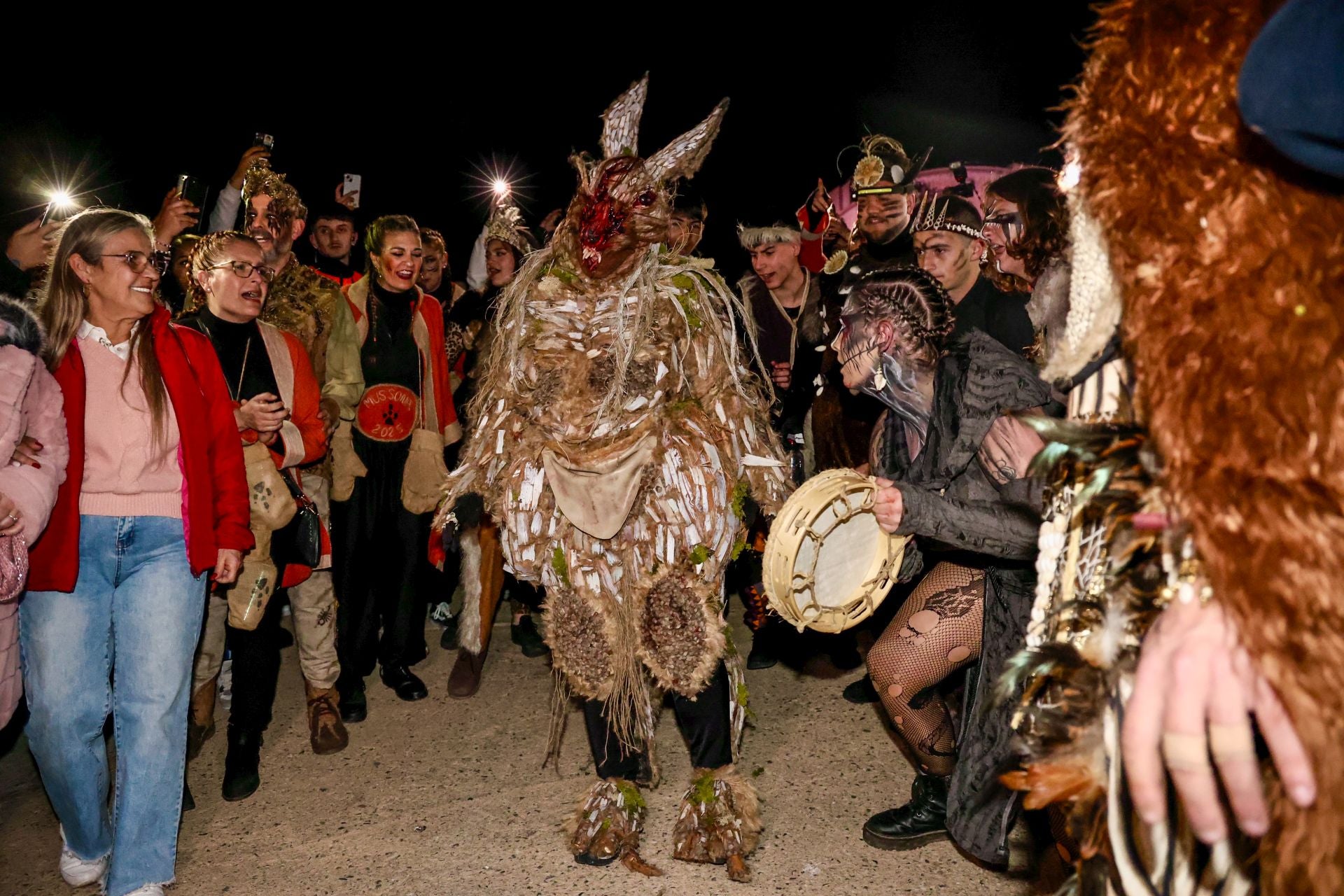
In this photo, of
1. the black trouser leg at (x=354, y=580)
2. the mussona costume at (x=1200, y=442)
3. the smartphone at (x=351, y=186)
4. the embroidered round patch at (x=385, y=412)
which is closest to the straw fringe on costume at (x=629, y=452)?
the embroidered round patch at (x=385, y=412)

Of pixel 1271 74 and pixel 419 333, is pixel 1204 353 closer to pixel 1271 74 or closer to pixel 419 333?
pixel 1271 74

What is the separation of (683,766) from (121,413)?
250 centimetres

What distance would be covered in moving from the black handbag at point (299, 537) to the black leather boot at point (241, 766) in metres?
0.73

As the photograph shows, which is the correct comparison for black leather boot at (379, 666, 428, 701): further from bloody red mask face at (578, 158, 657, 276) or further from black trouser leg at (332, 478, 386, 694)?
bloody red mask face at (578, 158, 657, 276)

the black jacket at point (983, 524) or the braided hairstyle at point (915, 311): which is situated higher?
the braided hairstyle at point (915, 311)

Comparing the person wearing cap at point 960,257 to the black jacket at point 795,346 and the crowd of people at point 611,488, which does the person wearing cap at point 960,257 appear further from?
the black jacket at point 795,346

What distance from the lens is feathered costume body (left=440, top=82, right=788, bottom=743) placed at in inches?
119

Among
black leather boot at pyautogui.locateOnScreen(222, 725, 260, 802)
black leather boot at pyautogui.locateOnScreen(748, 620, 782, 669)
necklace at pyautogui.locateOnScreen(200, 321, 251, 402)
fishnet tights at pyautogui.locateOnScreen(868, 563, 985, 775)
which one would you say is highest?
necklace at pyautogui.locateOnScreen(200, 321, 251, 402)

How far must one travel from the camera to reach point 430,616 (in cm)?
576

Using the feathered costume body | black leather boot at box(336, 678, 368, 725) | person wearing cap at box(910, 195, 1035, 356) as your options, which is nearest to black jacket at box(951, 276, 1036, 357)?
person wearing cap at box(910, 195, 1035, 356)

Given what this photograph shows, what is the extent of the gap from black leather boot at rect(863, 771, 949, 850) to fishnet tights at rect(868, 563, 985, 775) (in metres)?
0.24

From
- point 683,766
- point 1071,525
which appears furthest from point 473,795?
point 1071,525

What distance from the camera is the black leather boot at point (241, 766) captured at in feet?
12.1

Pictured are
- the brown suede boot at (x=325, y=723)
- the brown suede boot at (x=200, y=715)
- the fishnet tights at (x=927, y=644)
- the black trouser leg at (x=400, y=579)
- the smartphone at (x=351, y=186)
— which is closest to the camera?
the fishnet tights at (x=927, y=644)
